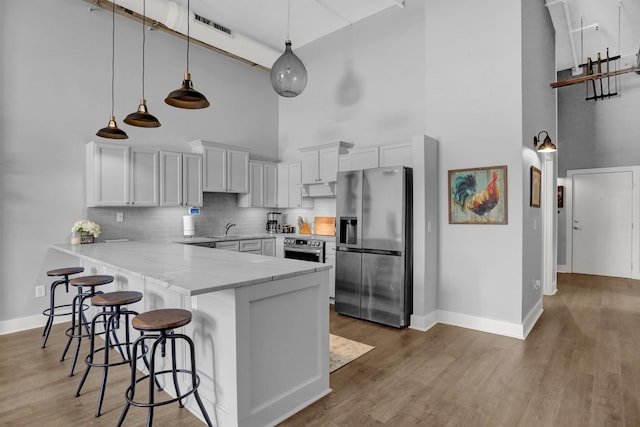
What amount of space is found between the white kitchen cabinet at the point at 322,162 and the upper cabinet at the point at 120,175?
226 cm

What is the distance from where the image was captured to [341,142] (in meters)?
5.34

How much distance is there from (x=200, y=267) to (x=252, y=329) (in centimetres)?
64

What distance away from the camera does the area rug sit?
10.0 feet

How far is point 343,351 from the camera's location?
331cm

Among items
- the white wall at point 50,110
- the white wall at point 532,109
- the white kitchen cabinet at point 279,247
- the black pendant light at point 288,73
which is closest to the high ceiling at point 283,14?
the white wall at point 50,110

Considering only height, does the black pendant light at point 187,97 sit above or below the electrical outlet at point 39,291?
above

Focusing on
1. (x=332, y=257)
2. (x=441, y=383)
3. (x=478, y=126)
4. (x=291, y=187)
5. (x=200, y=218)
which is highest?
(x=478, y=126)

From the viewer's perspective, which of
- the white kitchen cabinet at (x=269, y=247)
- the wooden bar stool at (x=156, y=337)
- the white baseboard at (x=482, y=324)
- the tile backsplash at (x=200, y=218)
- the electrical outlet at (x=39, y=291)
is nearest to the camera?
the wooden bar stool at (x=156, y=337)

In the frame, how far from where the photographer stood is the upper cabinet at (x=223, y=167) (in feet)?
17.4

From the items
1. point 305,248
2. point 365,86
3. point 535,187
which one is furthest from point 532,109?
point 305,248

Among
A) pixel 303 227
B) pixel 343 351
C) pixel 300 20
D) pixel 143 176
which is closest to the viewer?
pixel 343 351

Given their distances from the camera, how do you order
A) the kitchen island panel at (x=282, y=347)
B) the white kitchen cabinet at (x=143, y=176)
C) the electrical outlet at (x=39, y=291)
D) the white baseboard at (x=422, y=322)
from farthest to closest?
the white kitchen cabinet at (x=143, y=176) < the electrical outlet at (x=39, y=291) < the white baseboard at (x=422, y=322) < the kitchen island panel at (x=282, y=347)

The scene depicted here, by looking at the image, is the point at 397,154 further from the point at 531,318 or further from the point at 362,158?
the point at 531,318

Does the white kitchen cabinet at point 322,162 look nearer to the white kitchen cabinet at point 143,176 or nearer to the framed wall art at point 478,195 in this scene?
the framed wall art at point 478,195
